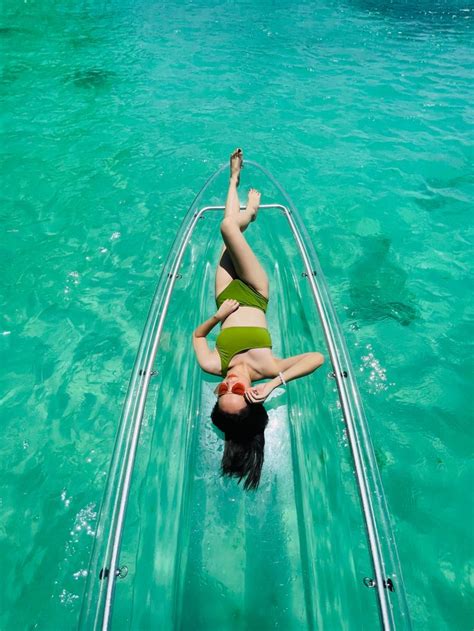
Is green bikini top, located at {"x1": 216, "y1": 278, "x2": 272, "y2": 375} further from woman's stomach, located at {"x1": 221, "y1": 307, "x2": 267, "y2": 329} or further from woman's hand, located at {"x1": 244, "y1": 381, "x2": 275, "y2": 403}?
woman's hand, located at {"x1": 244, "y1": 381, "x2": 275, "y2": 403}

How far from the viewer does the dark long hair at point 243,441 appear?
2.62 meters

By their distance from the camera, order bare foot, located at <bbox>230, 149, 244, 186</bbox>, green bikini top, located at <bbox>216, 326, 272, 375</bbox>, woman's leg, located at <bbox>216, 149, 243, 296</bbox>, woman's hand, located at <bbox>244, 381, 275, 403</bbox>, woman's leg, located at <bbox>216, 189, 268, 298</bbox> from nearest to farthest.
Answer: woman's hand, located at <bbox>244, 381, 275, 403</bbox> < green bikini top, located at <bbox>216, 326, 272, 375</bbox> < woman's leg, located at <bbox>216, 189, 268, 298</bbox> < woman's leg, located at <bbox>216, 149, 243, 296</bbox> < bare foot, located at <bbox>230, 149, 244, 186</bbox>

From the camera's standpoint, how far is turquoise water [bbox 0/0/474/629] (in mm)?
3262

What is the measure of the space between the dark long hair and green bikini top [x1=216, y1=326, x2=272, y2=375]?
0.61m

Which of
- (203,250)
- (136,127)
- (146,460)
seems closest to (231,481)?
(146,460)

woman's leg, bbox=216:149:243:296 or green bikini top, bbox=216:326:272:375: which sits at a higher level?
woman's leg, bbox=216:149:243:296

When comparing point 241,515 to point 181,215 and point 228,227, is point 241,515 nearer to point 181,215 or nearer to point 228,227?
point 228,227

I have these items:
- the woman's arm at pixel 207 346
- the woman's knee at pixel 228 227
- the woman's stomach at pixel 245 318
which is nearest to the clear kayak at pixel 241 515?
the woman's arm at pixel 207 346

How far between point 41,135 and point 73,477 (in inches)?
282

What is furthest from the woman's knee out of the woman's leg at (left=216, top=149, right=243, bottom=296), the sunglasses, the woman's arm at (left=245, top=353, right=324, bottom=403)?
the sunglasses

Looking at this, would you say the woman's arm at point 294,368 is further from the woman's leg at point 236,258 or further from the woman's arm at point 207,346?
the woman's leg at point 236,258

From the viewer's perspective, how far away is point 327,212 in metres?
6.14

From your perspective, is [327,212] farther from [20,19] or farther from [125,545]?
[20,19]

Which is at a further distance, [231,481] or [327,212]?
[327,212]
